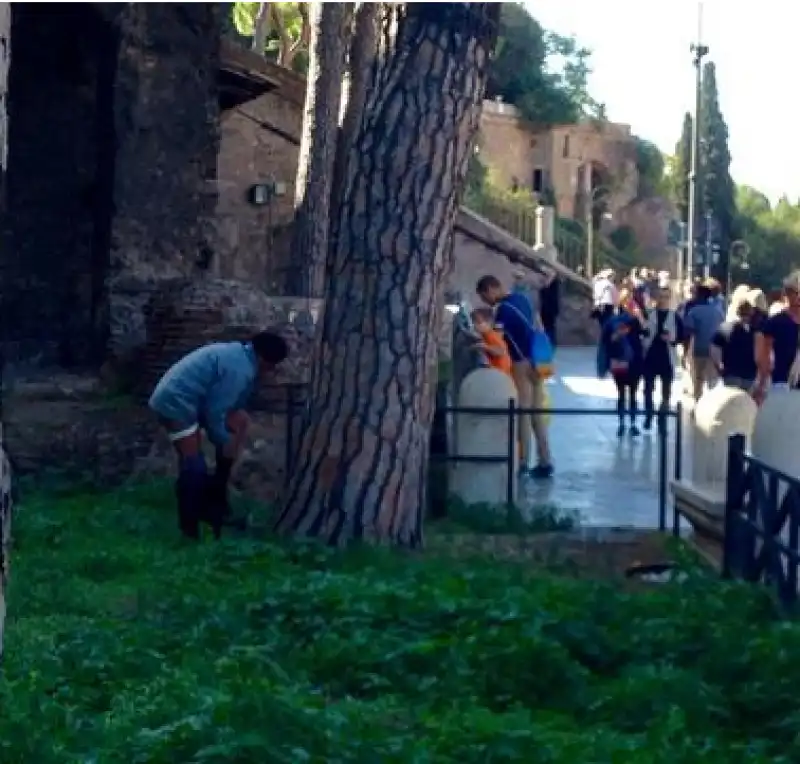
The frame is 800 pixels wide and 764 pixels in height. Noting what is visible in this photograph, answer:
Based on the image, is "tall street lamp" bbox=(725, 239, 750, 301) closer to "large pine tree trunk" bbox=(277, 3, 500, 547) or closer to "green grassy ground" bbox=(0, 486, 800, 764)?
"large pine tree trunk" bbox=(277, 3, 500, 547)

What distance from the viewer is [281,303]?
12.9m

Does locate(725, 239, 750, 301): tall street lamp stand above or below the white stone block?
above

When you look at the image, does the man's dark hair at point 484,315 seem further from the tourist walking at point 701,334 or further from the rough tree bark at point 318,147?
the tourist walking at point 701,334

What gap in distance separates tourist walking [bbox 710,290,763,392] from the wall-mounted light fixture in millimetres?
7524

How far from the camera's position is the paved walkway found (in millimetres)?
13391

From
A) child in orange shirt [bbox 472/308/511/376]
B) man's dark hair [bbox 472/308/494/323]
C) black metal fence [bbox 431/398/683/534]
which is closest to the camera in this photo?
black metal fence [bbox 431/398/683/534]

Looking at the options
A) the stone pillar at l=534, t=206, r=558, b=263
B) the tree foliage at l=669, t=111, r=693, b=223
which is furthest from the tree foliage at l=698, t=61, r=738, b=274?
the stone pillar at l=534, t=206, r=558, b=263

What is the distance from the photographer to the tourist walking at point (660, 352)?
18.6m

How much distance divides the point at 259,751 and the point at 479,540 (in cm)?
612

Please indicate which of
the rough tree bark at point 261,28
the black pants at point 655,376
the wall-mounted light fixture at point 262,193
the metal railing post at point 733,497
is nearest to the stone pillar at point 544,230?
the rough tree bark at point 261,28

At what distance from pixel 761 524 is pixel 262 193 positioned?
1468cm

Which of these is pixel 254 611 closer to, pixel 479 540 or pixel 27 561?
pixel 27 561

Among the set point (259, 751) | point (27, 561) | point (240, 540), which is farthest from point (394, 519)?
point (259, 751)

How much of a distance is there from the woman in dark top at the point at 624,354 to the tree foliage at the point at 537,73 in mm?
35420
